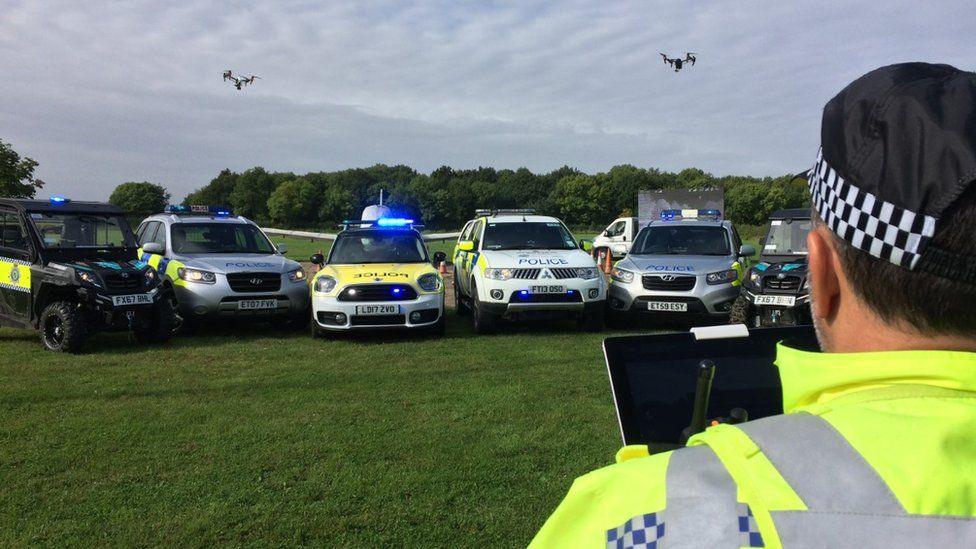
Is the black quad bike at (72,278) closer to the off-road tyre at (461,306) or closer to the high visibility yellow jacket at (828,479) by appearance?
the off-road tyre at (461,306)

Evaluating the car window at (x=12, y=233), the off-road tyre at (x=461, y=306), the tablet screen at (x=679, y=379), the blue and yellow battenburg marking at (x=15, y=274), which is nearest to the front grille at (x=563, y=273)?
the off-road tyre at (x=461, y=306)

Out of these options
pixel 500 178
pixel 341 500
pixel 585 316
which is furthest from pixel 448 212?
pixel 341 500

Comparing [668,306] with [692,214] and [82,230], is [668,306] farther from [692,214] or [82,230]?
[82,230]

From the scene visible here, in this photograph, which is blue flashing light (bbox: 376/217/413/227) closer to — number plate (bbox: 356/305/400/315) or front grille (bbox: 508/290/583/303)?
number plate (bbox: 356/305/400/315)

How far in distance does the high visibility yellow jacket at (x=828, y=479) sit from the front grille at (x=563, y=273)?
31.0 ft

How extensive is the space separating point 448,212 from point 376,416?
286 ft

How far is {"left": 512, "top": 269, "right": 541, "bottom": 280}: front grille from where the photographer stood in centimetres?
1023

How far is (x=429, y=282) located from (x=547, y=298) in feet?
5.39

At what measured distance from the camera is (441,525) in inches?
151

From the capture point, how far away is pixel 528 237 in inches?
451

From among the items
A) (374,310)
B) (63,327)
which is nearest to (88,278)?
(63,327)

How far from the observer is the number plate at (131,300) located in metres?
9.05

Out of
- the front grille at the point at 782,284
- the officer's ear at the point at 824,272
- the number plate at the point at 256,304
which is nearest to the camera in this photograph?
the officer's ear at the point at 824,272

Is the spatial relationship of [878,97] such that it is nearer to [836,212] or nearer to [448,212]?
[836,212]
